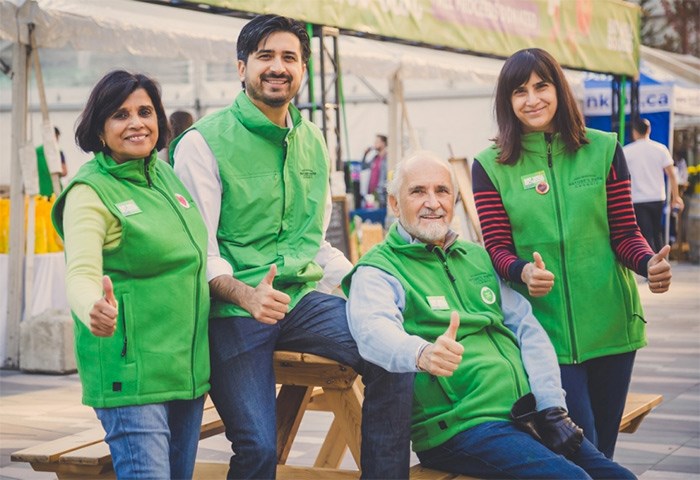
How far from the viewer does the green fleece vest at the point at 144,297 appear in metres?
2.72

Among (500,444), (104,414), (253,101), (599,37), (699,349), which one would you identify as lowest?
(699,349)

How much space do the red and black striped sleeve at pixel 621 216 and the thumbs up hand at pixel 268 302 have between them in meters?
1.14

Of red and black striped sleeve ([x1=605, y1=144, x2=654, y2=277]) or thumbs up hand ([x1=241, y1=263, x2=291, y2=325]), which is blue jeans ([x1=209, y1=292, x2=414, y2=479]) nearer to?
thumbs up hand ([x1=241, y1=263, x2=291, y2=325])

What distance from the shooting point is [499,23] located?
35.6 feet

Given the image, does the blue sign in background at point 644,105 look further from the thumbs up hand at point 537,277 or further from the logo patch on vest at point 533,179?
the thumbs up hand at point 537,277

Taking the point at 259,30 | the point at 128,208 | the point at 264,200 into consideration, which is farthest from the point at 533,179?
the point at 128,208

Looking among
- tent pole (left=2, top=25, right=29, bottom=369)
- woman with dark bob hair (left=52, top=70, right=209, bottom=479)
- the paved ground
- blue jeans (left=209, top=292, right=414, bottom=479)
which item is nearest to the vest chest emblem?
blue jeans (left=209, top=292, right=414, bottom=479)

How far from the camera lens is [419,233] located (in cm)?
324

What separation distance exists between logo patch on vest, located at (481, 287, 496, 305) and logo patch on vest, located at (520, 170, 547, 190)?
338 mm

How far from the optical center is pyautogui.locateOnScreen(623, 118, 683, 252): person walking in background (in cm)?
1231

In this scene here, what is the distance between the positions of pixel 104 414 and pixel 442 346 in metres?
0.87

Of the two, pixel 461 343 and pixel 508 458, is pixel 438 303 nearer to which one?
pixel 461 343

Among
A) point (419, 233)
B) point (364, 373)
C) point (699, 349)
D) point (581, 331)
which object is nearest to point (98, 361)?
point (364, 373)

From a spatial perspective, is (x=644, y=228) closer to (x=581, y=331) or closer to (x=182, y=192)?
(x=581, y=331)
